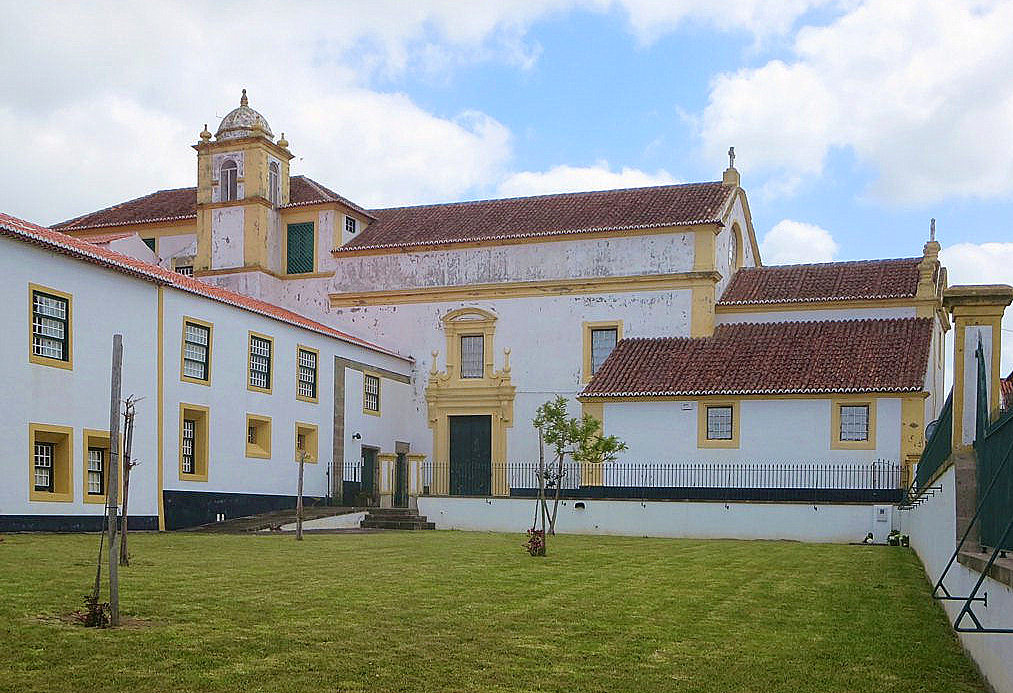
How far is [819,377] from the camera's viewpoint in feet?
94.1

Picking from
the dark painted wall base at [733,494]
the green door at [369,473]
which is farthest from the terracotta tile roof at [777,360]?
the green door at [369,473]

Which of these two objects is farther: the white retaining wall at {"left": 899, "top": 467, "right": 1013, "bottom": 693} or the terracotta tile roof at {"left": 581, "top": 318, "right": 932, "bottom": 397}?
the terracotta tile roof at {"left": 581, "top": 318, "right": 932, "bottom": 397}

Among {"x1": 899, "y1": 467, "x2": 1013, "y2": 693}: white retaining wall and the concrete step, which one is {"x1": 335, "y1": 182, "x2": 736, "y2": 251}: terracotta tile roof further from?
{"x1": 899, "y1": 467, "x2": 1013, "y2": 693}: white retaining wall

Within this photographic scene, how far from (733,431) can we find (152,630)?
2198cm

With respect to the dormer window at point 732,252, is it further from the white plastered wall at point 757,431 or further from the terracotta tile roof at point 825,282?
the white plastered wall at point 757,431

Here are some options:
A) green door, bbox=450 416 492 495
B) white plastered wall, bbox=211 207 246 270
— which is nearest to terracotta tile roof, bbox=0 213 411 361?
green door, bbox=450 416 492 495

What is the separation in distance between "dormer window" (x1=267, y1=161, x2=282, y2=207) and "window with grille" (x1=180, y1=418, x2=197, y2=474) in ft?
39.6

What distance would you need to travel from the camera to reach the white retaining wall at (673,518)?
84.8 ft

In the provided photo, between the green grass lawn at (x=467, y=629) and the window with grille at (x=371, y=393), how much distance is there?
16.6m

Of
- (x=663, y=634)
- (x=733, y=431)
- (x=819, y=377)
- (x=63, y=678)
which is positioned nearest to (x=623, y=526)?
(x=733, y=431)

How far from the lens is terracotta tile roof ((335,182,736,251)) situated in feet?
109

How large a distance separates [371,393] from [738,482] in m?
10.4

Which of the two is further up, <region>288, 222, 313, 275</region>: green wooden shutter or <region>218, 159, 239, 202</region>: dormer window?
<region>218, 159, 239, 202</region>: dormer window

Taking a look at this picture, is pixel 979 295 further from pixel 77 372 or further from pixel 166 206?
pixel 166 206
